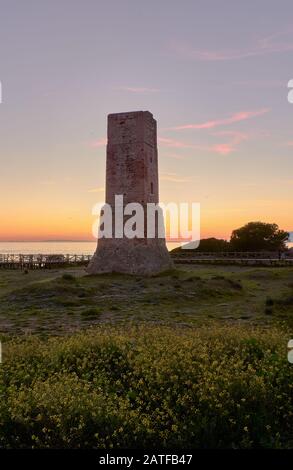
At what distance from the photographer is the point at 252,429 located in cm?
781

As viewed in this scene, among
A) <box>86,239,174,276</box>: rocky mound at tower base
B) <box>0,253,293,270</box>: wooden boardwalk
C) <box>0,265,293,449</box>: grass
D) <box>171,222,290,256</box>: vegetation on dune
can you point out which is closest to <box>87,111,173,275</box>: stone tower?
<box>86,239,174,276</box>: rocky mound at tower base

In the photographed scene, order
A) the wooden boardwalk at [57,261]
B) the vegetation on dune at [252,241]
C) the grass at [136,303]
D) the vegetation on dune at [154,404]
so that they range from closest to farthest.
Answer: the vegetation on dune at [154,404], the grass at [136,303], the wooden boardwalk at [57,261], the vegetation on dune at [252,241]

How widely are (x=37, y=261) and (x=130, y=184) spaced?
71.7 ft

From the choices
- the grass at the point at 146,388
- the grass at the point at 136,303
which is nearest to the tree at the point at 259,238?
the grass at the point at 136,303

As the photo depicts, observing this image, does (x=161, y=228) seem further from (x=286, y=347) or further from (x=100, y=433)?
(x=100, y=433)

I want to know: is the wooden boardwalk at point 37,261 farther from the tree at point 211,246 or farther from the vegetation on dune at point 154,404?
the vegetation on dune at point 154,404

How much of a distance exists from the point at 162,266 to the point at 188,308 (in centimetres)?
→ 1563

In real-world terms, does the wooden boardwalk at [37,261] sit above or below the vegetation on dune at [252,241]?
below

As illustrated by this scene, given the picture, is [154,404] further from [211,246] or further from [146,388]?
[211,246]

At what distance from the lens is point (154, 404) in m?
8.80

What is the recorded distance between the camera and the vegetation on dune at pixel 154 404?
7.46 m

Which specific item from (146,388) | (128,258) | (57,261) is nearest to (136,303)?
(128,258)

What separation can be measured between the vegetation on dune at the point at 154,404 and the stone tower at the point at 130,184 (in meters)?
25.0
